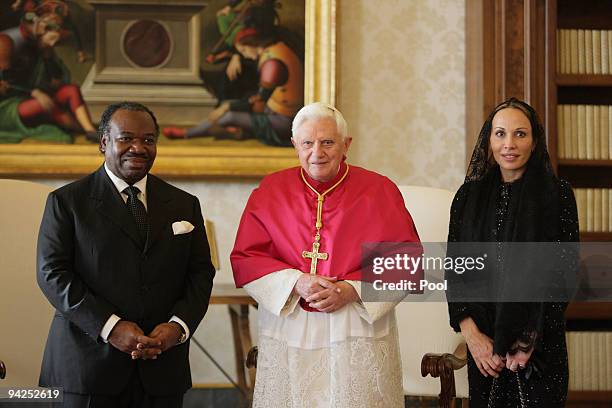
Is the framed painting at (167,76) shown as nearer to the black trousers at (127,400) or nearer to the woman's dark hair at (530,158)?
the woman's dark hair at (530,158)

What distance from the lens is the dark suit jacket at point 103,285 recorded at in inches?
101

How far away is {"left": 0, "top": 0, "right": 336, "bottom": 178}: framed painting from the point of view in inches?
179

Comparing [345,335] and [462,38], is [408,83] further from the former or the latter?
[345,335]

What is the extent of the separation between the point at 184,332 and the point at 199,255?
29 centimetres

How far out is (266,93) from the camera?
4.69m

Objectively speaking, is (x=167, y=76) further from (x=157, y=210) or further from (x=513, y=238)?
(x=513, y=238)

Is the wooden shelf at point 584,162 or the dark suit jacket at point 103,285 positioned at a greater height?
the wooden shelf at point 584,162

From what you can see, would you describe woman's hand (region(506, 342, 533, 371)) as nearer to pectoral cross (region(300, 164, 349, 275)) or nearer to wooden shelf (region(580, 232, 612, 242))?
pectoral cross (region(300, 164, 349, 275))

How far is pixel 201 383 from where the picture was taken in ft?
15.4

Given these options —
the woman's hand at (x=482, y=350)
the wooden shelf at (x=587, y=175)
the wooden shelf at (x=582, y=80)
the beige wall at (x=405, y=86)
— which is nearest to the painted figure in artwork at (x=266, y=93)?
the beige wall at (x=405, y=86)

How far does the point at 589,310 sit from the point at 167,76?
2.59 metres

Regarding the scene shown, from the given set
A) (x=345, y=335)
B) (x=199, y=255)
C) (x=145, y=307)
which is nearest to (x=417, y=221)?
(x=345, y=335)

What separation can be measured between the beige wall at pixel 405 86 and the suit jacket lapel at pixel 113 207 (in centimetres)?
231

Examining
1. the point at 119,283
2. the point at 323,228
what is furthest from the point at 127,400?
the point at 323,228
